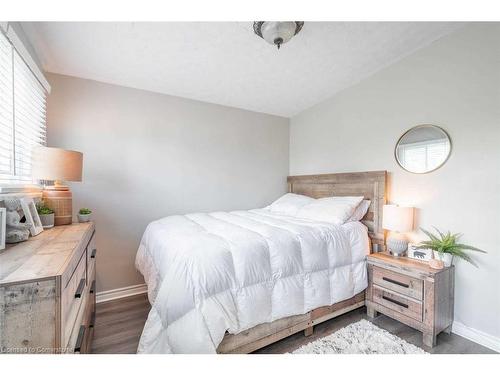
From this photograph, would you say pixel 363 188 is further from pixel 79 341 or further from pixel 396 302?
pixel 79 341

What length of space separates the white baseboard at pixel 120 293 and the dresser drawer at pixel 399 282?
252 cm

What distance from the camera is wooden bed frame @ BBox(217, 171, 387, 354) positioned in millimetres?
1507

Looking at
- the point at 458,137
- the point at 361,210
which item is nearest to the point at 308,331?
the point at 361,210

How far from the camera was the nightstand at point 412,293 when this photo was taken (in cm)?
172

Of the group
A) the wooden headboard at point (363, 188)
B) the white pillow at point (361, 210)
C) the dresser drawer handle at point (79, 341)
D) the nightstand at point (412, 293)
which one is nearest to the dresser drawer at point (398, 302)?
the nightstand at point (412, 293)

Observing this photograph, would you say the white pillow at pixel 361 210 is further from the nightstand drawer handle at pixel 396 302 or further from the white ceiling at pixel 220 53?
the white ceiling at pixel 220 53

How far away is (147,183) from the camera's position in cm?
271

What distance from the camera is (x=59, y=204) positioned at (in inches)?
67.6

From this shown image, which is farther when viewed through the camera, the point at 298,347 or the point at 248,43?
the point at 248,43

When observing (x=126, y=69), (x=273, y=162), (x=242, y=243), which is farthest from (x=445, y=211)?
(x=126, y=69)

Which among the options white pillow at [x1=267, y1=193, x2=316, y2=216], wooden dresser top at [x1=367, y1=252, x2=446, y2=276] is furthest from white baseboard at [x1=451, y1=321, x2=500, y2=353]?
white pillow at [x1=267, y1=193, x2=316, y2=216]

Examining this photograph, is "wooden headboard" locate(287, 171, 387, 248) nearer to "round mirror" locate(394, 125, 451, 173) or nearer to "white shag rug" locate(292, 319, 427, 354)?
"round mirror" locate(394, 125, 451, 173)
